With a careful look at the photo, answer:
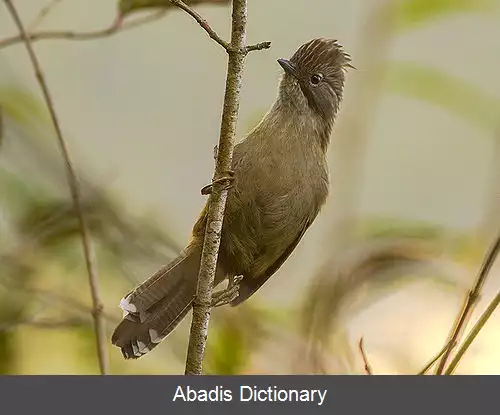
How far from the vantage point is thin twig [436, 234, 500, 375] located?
3.50ft

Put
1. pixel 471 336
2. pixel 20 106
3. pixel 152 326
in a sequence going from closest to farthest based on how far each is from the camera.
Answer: pixel 471 336
pixel 20 106
pixel 152 326

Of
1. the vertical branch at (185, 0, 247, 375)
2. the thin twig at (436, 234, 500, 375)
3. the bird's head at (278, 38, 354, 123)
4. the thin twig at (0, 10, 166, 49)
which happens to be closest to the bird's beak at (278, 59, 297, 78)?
the bird's head at (278, 38, 354, 123)

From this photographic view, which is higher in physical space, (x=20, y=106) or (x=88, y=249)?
(x=20, y=106)

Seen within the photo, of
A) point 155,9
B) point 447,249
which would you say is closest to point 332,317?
point 447,249

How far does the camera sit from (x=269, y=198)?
6.06 ft

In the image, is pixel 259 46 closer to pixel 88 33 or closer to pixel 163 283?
pixel 88 33

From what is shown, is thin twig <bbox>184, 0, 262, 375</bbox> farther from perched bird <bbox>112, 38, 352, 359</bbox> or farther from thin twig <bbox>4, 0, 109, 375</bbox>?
perched bird <bbox>112, 38, 352, 359</bbox>

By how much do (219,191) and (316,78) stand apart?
71 centimetres

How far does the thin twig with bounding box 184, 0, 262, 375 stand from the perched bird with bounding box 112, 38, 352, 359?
0.48 m

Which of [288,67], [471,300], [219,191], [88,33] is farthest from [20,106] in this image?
[471,300]

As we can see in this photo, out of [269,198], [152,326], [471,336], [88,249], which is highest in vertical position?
[269,198]

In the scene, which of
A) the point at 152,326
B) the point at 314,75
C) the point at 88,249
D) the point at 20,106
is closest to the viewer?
the point at 88,249
